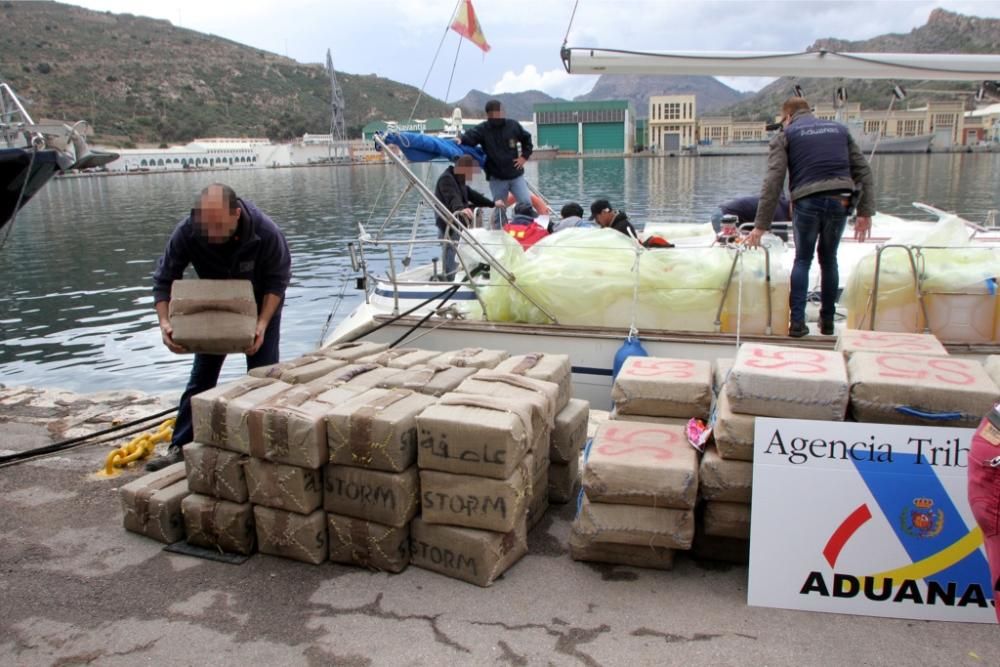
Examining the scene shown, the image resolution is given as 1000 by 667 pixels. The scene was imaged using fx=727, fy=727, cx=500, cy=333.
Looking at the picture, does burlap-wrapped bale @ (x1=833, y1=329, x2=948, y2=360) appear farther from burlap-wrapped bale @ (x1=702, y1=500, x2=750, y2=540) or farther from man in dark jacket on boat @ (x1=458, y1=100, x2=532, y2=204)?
man in dark jacket on boat @ (x1=458, y1=100, x2=532, y2=204)

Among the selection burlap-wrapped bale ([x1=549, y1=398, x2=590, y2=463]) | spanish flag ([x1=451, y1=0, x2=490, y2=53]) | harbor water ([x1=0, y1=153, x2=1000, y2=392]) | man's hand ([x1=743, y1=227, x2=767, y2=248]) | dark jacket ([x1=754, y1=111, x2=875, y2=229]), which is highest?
spanish flag ([x1=451, y1=0, x2=490, y2=53])

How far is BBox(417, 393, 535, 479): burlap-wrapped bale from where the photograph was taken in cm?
318

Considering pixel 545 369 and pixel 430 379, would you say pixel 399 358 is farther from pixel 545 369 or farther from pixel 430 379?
pixel 545 369

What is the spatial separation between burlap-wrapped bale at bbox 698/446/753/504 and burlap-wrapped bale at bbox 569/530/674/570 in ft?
1.15

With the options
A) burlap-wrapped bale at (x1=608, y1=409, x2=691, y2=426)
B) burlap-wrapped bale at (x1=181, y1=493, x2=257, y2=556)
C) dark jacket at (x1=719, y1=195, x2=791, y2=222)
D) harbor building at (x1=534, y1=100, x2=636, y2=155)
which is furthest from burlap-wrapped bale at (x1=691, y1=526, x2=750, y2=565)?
harbor building at (x1=534, y1=100, x2=636, y2=155)

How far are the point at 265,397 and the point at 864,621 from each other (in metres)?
2.88

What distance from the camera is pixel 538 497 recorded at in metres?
3.89

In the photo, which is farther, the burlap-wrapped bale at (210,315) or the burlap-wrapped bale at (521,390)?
the burlap-wrapped bale at (210,315)

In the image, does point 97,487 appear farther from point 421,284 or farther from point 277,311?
point 421,284

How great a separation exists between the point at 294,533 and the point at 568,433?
154cm

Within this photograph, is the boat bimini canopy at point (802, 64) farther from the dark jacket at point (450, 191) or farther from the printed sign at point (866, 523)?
the printed sign at point (866, 523)

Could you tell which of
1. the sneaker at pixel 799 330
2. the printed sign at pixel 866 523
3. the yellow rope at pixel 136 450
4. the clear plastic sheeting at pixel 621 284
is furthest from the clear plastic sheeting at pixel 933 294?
the yellow rope at pixel 136 450

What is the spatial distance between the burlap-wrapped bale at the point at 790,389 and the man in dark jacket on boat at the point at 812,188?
2.68 m

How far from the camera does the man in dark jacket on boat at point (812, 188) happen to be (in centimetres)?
562
